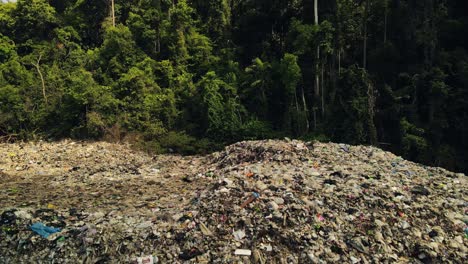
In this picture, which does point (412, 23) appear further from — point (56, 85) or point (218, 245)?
point (56, 85)

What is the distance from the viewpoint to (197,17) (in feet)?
60.8

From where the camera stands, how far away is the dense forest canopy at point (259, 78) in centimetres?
1191

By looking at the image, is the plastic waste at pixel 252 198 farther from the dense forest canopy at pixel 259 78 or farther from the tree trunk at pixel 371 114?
the tree trunk at pixel 371 114

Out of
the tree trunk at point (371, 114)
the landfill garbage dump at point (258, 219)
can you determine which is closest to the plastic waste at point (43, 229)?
the landfill garbage dump at point (258, 219)

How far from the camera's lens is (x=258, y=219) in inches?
201

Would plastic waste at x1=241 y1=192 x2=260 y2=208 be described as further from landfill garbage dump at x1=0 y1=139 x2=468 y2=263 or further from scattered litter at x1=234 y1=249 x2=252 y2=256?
scattered litter at x1=234 y1=249 x2=252 y2=256

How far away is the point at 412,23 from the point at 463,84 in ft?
9.13

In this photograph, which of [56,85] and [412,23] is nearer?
[412,23]

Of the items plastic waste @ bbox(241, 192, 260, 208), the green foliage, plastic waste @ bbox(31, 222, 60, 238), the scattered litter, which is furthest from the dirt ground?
the green foliage

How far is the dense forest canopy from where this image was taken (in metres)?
11.9

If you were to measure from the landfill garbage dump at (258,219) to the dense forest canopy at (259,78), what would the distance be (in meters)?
4.61

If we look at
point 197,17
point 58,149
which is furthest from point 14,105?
point 197,17

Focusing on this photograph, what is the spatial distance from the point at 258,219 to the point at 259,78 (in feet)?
32.4

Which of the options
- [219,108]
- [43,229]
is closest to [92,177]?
[43,229]
